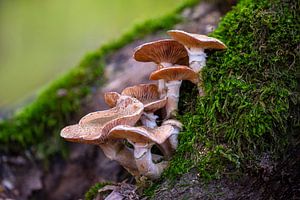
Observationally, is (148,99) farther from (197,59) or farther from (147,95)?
(197,59)

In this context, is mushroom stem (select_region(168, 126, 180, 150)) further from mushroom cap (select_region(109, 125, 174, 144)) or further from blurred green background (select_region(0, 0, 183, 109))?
blurred green background (select_region(0, 0, 183, 109))

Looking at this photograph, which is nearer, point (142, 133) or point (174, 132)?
point (142, 133)

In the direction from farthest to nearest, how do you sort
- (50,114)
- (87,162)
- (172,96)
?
(50,114), (87,162), (172,96)

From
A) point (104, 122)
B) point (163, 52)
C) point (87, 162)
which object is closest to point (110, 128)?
point (104, 122)

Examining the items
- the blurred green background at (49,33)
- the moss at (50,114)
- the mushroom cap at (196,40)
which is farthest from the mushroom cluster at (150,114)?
the blurred green background at (49,33)

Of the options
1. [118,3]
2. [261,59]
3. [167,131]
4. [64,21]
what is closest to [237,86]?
[261,59]

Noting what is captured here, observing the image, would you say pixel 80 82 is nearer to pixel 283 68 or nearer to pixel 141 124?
pixel 141 124

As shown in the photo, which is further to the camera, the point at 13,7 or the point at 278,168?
the point at 13,7

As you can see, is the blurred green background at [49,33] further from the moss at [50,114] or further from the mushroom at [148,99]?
the mushroom at [148,99]
